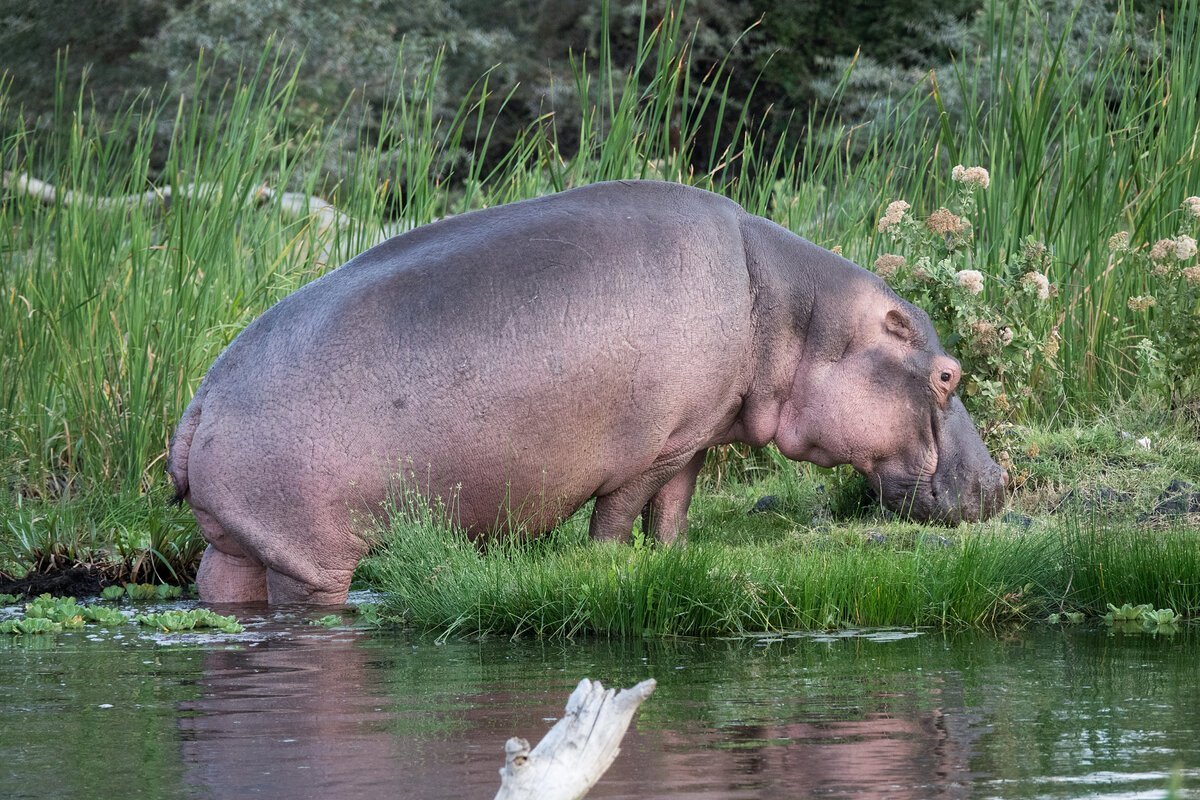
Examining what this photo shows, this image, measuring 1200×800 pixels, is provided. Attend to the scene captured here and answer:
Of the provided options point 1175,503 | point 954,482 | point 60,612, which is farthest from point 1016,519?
point 60,612

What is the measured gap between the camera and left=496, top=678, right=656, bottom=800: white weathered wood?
2.57m

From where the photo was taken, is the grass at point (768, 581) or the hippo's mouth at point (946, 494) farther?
the hippo's mouth at point (946, 494)

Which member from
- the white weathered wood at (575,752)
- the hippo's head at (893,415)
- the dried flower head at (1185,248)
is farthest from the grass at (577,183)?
the white weathered wood at (575,752)

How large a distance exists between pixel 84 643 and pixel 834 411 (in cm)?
303

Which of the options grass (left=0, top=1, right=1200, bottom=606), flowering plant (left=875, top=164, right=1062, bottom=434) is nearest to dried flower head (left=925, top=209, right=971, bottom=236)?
flowering plant (left=875, top=164, right=1062, bottom=434)

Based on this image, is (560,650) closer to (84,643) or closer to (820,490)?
(84,643)

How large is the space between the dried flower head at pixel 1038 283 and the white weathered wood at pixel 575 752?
5.04 metres

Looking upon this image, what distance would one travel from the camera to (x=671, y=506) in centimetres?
682

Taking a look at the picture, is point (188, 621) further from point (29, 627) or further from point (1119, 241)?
point (1119, 241)

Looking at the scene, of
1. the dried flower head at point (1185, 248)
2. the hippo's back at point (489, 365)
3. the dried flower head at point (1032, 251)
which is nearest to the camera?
the hippo's back at point (489, 365)

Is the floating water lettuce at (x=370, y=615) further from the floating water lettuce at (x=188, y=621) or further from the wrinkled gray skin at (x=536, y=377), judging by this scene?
the floating water lettuce at (x=188, y=621)

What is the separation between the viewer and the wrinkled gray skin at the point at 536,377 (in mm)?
5742

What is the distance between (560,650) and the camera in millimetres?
4949

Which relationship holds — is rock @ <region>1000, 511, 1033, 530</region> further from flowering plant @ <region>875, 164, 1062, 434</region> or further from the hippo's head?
flowering plant @ <region>875, 164, 1062, 434</region>
